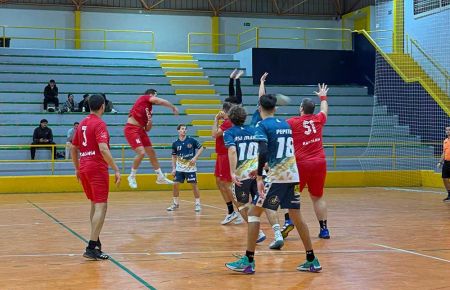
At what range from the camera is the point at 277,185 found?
7664 millimetres

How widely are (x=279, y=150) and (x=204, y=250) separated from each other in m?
2.29

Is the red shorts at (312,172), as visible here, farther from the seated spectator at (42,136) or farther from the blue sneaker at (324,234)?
the seated spectator at (42,136)

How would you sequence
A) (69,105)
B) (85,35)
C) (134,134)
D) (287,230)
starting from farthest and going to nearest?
(85,35)
(69,105)
(134,134)
(287,230)

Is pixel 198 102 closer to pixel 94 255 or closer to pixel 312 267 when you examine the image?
pixel 94 255

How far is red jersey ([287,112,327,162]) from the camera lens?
10008 mm

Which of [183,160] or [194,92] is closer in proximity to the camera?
[183,160]

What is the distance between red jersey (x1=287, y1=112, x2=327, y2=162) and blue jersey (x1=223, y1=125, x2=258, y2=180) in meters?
0.97

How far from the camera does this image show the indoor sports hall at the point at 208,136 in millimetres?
8242

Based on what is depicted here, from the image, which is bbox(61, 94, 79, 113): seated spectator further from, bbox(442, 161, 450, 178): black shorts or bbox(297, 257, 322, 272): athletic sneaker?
bbox(297, 257, 322, 272): athletic sneaker

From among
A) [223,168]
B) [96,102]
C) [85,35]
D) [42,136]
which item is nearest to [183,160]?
[223,168]

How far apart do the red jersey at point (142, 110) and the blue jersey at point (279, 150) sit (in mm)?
5639

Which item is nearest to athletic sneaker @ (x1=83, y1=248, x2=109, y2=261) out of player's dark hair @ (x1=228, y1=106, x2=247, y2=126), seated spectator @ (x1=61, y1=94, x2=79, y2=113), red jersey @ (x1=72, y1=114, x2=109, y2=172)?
red jersey @ (x1=72, y1=114, x2=109, y2=172)

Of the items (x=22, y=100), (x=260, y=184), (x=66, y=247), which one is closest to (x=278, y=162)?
(x=260, y=184)

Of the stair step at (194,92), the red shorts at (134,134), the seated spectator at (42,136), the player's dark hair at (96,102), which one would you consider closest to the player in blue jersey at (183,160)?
the red shorts at (134,134)
